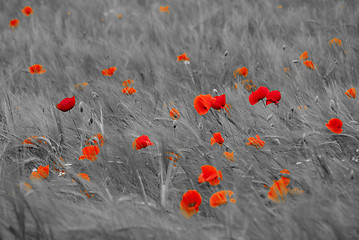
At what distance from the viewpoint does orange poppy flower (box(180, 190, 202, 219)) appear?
0.88m

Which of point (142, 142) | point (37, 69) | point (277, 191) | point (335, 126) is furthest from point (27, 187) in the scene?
point (37, 69)

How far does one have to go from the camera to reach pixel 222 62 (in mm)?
2061

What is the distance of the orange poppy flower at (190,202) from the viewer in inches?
34.6

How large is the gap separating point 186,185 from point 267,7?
7.13 feet

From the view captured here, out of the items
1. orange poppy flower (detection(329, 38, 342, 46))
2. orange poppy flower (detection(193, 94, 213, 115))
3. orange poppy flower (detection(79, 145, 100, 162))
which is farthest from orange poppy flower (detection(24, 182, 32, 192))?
orange poppy flower (detection(329, 38, 342, 46))

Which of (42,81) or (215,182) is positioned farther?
(42,81)

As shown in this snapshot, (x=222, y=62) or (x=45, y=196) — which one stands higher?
(x=45, y=196)

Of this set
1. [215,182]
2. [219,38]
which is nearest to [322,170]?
[215,182]

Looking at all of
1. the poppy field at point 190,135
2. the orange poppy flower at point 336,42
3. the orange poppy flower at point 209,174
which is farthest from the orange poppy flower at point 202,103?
the orange poppy flower at point 336,42

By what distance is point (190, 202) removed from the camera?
2.93 feet

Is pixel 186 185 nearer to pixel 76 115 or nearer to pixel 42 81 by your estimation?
pixel 76 115

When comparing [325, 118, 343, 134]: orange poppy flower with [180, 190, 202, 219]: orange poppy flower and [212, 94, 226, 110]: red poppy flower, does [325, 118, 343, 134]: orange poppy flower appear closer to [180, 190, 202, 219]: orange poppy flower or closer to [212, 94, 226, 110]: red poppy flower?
[212, 94, 226, 110]: red poppy flower

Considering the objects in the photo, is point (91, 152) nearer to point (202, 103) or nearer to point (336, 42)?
point (202, 103)

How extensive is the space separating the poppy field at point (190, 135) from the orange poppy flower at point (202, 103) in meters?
0.01
